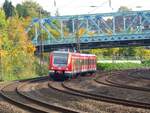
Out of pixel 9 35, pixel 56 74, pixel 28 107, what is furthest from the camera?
pixel 9 35

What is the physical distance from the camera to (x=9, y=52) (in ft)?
222

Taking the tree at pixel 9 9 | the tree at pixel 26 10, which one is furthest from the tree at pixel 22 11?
the tree at pixel 9 9

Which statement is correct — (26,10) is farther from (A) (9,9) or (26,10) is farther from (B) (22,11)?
(A) (9,9)

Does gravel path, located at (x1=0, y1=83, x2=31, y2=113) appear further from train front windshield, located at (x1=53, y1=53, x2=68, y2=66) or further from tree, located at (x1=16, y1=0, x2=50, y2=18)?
tree, located at (x1=16, y1=0, x2=50, y2=18)

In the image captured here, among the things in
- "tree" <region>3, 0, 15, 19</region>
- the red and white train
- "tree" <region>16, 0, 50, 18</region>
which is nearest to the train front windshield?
the red and white train

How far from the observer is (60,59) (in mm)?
43750

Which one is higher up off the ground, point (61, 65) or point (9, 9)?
point (9, 9)

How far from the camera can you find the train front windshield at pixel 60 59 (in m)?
43.6

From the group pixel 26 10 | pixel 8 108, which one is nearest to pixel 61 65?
pixel 8 108

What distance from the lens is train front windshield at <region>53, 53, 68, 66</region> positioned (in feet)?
A: 143

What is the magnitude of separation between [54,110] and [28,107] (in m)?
1.64

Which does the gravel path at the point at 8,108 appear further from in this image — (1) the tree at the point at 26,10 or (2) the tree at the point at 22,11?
(2) the tree at the point at 22,11

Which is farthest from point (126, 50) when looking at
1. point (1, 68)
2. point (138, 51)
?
point (1, 68)

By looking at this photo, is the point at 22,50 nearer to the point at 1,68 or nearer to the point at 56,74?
the point at 1,68
